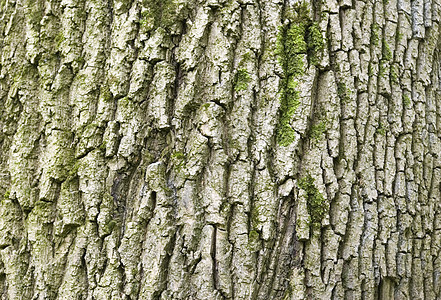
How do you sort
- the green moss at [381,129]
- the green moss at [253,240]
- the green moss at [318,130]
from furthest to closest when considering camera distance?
1. the green moss at [381,129]
2. the green moss at [318,130]
3. the green moss at [253,240]

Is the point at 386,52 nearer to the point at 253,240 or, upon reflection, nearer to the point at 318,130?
the point at 318,130

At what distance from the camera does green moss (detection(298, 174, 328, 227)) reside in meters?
1.72

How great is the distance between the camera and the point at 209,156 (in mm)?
1715

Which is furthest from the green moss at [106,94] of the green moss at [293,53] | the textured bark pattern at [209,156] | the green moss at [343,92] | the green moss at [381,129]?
the green moss at [381,129]

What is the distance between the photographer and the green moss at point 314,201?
5.65 ft

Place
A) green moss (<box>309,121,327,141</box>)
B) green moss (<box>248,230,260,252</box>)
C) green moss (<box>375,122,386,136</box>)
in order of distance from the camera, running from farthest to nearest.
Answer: green moss (<box>375,122,386,136</box>)
green moss (<box>309,121,327,141</box>)
green moss (<box>248,230,260,252</box>)

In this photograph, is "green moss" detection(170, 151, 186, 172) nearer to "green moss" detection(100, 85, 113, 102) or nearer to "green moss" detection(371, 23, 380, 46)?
"green moss" detection(100, 85, 113, 102)

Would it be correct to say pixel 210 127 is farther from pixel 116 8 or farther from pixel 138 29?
pixel 116 8

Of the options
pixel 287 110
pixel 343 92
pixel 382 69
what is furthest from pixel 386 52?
pixel 287 110

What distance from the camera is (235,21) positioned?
1.78 metres

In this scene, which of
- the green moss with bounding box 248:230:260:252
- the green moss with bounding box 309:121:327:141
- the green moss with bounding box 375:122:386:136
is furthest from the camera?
the green moss with bounding box 375:122:386:136

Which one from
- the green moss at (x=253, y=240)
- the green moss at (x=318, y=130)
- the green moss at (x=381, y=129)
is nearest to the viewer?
the green moss at (x=253, y=240)

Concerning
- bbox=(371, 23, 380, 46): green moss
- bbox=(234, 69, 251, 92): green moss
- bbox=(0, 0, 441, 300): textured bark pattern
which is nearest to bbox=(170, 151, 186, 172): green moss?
bbox=(0, 0, 441, 300): textured bark pattern

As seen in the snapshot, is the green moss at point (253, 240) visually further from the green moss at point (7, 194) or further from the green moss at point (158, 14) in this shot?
the green moss at point (7, 194)
